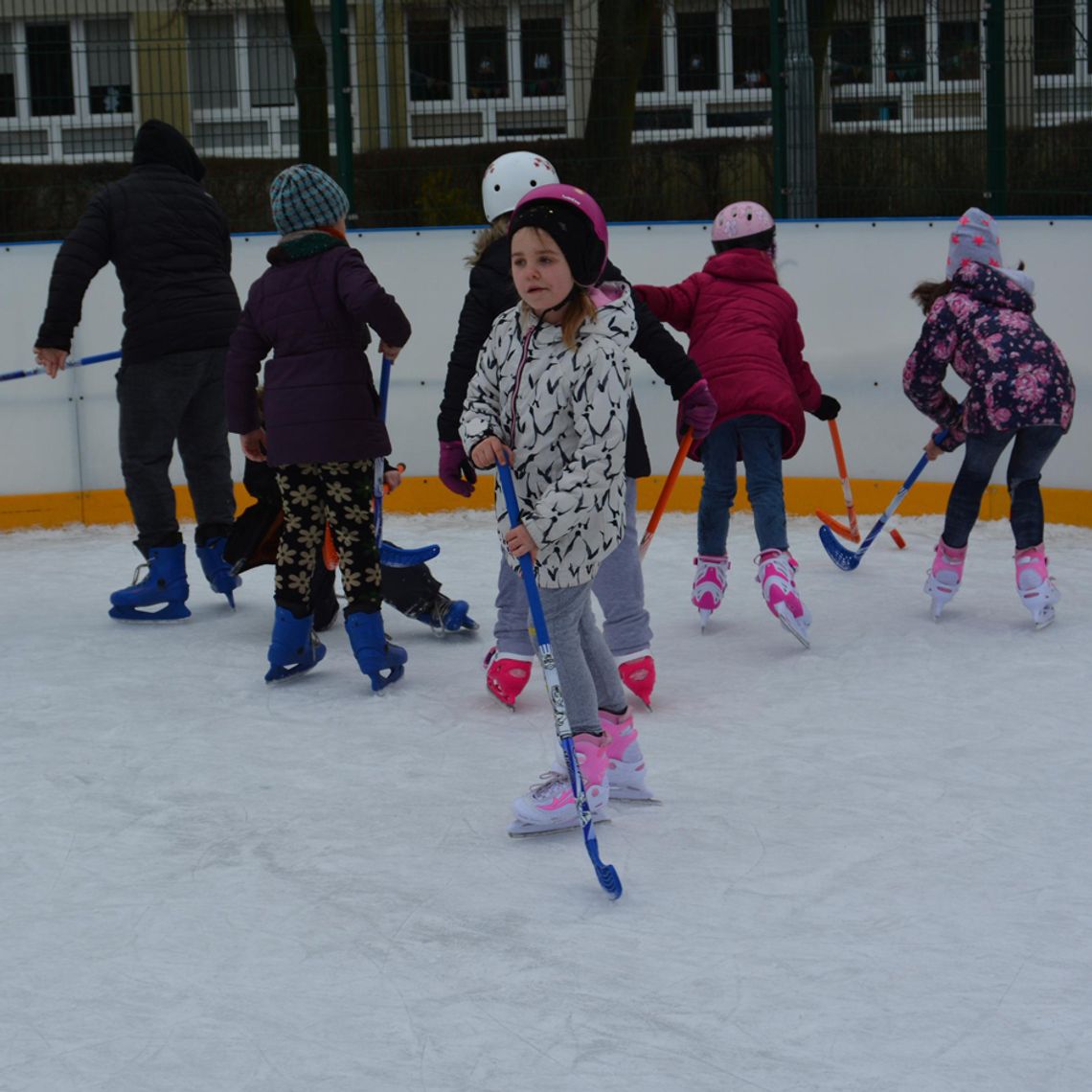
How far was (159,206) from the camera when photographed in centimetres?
511

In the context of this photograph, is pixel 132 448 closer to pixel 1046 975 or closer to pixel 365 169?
pixel 365 169

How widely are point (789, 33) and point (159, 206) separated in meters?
2.79

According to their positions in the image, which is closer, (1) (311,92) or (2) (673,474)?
(2) (673,474)

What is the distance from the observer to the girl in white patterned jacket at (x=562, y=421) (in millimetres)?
2971

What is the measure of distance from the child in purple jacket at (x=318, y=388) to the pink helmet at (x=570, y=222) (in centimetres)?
114

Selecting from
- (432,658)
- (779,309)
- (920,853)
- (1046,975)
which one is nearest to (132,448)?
(432,658)

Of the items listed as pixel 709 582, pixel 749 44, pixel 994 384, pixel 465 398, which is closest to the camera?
pixel 465 398

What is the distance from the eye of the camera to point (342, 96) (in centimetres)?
704

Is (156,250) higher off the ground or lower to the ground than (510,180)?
lower

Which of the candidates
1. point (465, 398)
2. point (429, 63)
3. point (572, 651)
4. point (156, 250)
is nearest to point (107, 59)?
point (429, 63)

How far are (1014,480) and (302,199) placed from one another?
6.83 ft

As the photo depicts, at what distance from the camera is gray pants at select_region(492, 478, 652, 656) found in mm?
3982

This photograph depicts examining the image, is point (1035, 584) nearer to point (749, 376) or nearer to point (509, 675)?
point (749, 376)

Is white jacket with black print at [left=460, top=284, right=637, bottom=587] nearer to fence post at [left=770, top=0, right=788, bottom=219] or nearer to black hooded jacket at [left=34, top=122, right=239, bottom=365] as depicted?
black hooded jacket at [left=34, top=122, right=239, bottom=365]
